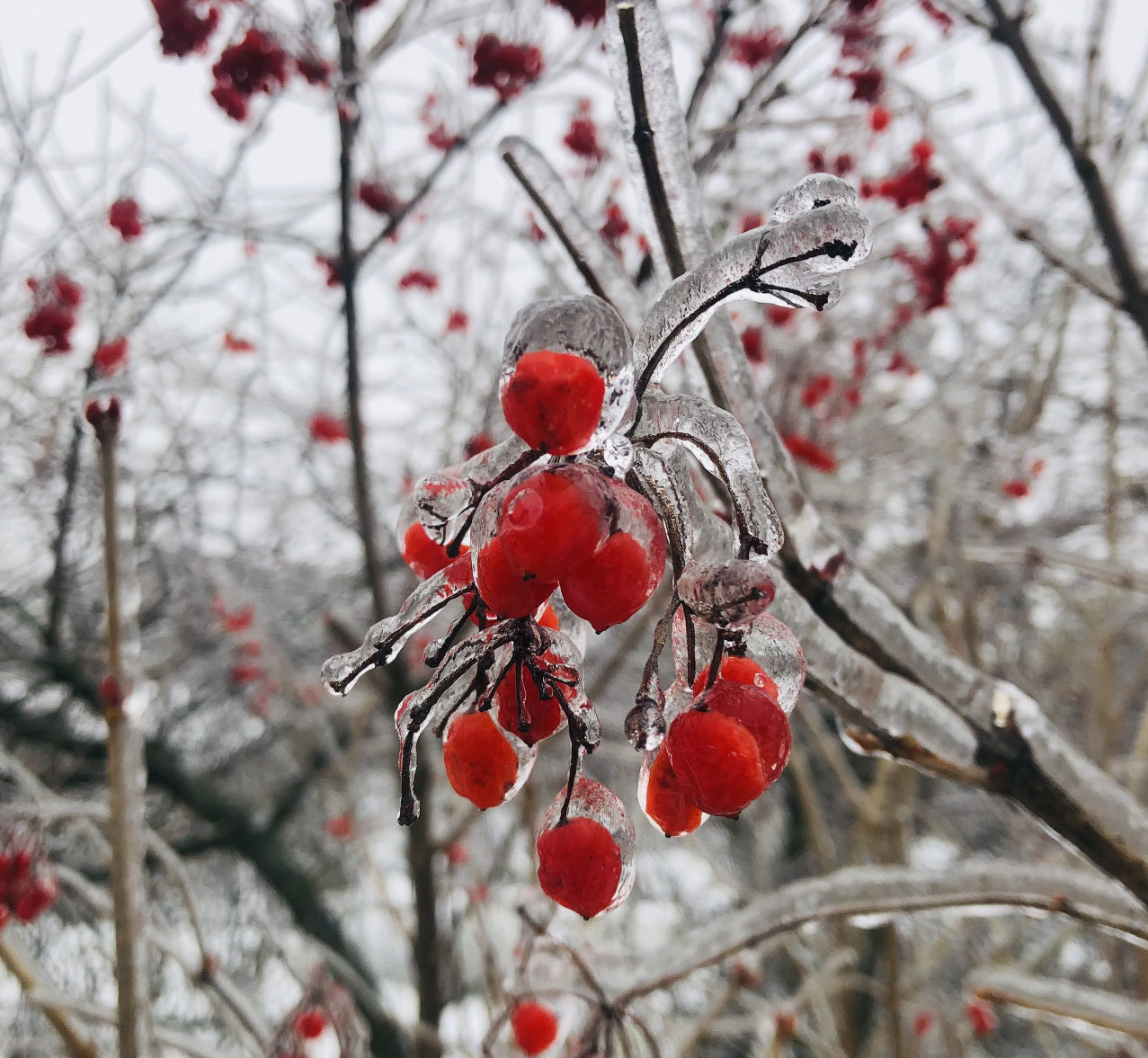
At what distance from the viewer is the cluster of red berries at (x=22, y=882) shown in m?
1.91

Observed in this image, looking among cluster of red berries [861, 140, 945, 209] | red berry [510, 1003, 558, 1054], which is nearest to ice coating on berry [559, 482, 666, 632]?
red berry [510, 1003, 558, 1054]

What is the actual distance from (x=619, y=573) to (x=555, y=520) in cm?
7

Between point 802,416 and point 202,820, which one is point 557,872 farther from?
point 202,820

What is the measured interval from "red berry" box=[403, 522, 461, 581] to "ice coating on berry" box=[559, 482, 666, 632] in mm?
180

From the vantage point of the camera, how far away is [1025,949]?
721 cm

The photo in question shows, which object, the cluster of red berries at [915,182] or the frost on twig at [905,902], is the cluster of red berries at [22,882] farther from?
the cluster of red berries at [915,182]

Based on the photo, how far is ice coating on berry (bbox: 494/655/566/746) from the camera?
26.5 inches

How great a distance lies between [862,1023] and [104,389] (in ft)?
24.7

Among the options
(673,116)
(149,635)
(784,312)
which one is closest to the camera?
(673,116)

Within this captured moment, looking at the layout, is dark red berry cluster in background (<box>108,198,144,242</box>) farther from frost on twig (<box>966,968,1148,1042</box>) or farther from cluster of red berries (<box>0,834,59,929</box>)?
frost on twig (<box>966,968,1148,1042</box>)

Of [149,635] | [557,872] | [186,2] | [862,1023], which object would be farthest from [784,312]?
[862,1023]

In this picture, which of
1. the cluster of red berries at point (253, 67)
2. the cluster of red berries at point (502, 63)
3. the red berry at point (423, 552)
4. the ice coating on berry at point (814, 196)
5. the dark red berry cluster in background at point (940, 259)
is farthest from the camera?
the dark red berry cluster in background at point (940, 259)

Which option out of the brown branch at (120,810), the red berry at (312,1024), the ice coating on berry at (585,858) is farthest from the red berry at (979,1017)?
the ice coating on berry at (585,858)

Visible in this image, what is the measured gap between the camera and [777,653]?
0.71 m
